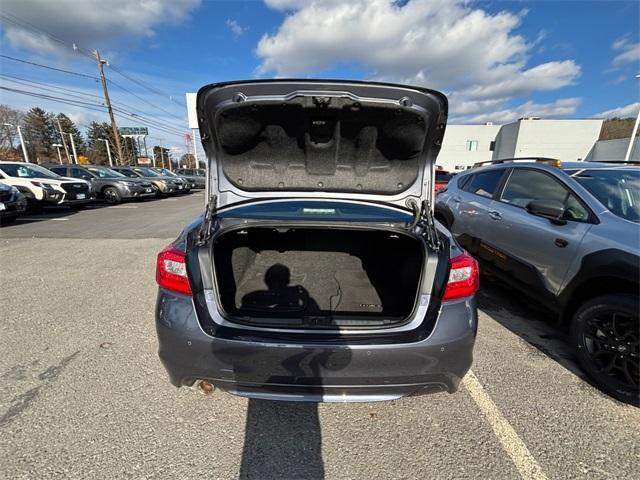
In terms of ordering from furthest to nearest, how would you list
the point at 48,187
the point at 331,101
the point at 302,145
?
the point at 48,187
the point at 302,145
the point at 331,101

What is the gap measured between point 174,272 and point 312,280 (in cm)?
128

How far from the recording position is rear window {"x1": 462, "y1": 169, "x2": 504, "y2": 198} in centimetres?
372

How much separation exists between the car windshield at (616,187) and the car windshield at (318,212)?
5.71 feet

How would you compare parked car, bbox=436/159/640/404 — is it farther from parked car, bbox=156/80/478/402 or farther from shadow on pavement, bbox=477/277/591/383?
parked car, bbox=156/80/478/402

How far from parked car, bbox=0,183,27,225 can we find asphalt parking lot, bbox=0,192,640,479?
703cm

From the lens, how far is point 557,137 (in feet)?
117

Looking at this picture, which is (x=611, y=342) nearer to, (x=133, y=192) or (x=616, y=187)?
(x=616, y=187)

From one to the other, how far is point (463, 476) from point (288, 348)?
1134 mm

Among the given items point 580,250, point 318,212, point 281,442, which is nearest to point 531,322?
point 580,250

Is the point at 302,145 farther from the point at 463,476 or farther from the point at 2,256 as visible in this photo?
the point at 2,256

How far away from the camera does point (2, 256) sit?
5195mm

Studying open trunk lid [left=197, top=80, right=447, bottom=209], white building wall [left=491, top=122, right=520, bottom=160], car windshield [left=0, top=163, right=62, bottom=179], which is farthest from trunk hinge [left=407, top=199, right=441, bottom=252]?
white building wall [left=491, top=122, right=520, bottom=160]

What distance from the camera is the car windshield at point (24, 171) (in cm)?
938

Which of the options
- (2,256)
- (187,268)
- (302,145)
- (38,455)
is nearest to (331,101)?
(302,145)
